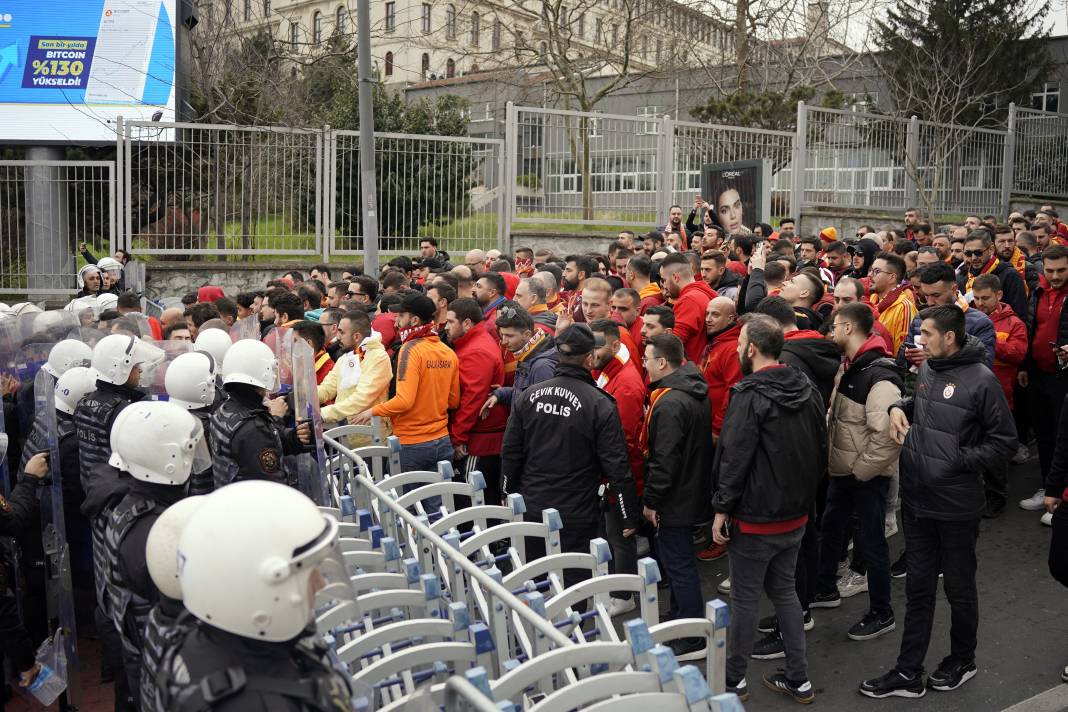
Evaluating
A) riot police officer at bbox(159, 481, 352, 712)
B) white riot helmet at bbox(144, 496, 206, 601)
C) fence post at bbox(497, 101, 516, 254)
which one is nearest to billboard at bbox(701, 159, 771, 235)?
fence post at bbox(497, 101, 516, 254)

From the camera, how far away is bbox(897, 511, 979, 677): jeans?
5.17 metres

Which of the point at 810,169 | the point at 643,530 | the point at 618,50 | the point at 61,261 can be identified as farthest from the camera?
the point at 618,50

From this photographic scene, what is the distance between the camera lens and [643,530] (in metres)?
6.33

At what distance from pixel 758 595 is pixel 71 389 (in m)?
4.14

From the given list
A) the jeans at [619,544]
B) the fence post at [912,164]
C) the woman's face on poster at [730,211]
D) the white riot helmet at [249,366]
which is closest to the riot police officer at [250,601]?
the white riot helmet at [249,366]

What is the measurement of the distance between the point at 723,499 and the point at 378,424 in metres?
2.72

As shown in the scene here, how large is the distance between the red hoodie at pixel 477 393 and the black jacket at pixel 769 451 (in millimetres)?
2618

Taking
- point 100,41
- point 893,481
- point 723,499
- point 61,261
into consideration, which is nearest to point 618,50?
point 100,41

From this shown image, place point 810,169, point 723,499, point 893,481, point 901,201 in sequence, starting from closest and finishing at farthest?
point 723,499
point 893,481
point 810,169
point 901,201

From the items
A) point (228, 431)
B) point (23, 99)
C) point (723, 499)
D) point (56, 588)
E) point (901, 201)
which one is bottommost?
point (56, 588)

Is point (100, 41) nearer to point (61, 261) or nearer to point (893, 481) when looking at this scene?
point (61, 261)

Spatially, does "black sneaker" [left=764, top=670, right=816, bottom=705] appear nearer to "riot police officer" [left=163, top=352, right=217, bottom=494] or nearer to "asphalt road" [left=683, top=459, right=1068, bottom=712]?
"asphalt road" [left=683, top=459, right=1068, bottom=712]

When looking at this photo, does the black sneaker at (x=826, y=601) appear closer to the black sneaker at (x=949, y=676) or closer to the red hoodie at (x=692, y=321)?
the black sneaker at (x=949, y=676)

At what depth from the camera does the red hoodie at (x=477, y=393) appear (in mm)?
7438
